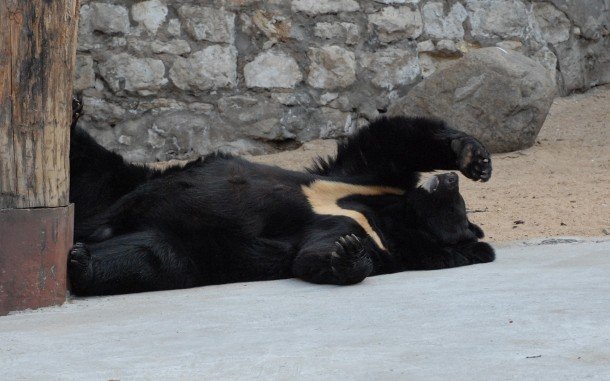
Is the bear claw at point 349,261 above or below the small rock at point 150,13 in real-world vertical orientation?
below

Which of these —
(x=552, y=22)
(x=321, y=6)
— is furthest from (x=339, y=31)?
(x=552, y=22)

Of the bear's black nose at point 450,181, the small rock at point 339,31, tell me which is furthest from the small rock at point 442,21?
the bear's black nose at point 450,181

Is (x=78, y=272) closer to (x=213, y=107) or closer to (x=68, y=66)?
(x=68, y=66)

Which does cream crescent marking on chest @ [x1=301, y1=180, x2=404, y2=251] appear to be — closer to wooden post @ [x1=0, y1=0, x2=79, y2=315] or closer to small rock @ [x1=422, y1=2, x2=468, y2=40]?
wooden post @ [x1=0, y1=0, x2=79, y2=315]

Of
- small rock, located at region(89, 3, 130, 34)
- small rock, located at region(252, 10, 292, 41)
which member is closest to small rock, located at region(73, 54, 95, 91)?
small rock, located at region(89, 3, 130, 34)

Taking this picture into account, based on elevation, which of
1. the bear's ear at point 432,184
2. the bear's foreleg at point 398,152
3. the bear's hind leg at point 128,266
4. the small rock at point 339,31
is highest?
the small rock at point 339,31

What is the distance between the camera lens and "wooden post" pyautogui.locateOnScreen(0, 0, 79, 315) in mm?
3512

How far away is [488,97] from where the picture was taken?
7668 millimetres

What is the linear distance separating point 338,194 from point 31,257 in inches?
60.3

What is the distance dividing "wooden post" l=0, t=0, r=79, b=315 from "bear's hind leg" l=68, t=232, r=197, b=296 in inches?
8.0

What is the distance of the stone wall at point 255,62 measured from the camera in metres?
7.48

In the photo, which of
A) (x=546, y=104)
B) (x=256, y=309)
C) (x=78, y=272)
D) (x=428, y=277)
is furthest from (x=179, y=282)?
(x=546, y=104)

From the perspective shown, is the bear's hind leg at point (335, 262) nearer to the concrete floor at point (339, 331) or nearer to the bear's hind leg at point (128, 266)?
the concrete floor at point (339, 331)

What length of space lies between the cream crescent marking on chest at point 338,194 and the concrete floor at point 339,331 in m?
0.39
